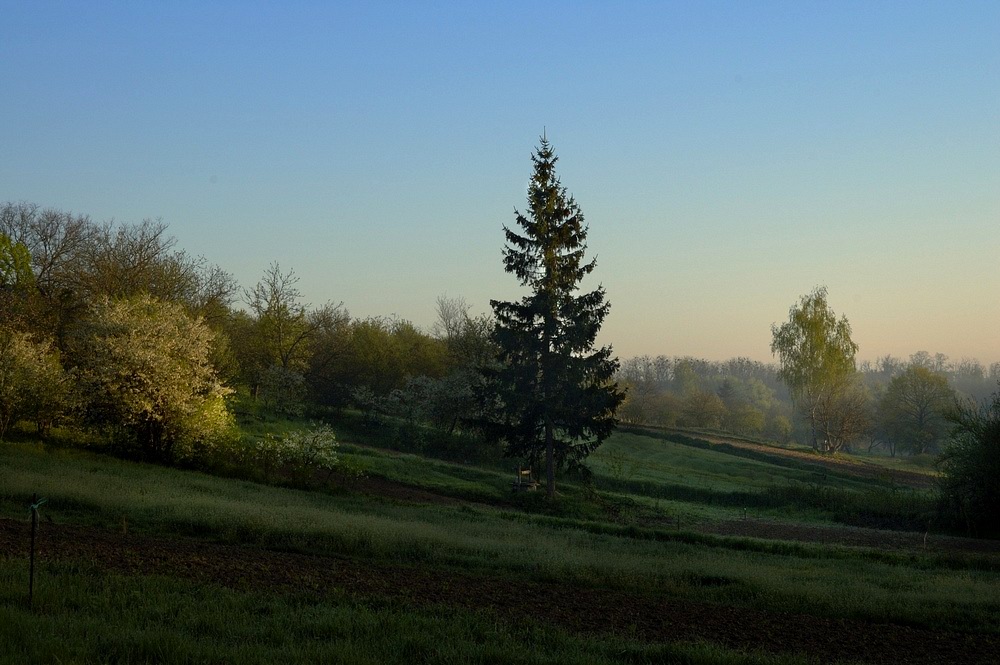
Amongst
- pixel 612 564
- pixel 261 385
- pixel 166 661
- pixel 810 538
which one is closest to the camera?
pixel 166 661

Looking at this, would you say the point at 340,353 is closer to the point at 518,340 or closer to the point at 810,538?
the point at 518,340

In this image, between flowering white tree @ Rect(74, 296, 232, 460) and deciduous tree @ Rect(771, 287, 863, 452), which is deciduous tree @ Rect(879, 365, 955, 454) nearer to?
deciduous tree @ Rect(771, 287, 863, 452)

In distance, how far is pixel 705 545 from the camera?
26.3m

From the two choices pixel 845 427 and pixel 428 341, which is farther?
pixel 845 427

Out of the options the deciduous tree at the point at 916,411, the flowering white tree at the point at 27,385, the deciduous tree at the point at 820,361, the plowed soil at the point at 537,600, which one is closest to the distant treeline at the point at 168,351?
the flowering white tree at the point at 27,385

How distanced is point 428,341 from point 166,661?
71.7 meters

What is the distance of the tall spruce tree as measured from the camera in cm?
4059

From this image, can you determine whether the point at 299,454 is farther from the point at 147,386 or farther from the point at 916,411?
the point at 916,411

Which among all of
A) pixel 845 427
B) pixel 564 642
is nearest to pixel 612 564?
pixel 564 642

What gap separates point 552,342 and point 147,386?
19751mm

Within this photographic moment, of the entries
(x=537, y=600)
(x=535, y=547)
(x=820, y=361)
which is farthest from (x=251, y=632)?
(x=820, y=361)

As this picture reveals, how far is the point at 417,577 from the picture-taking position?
51.3 ft

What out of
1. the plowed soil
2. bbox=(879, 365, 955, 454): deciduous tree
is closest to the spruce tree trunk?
the plowed soil

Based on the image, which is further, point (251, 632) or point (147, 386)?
point (147, 386)
